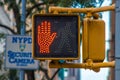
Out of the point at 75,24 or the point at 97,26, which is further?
the point at 97,26

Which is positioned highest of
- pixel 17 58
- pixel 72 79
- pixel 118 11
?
pixel 118 11

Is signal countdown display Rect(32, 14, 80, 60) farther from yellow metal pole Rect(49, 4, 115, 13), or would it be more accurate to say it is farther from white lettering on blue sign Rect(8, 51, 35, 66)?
white lettering on blue sign Rect(8, 51, 35, 66)

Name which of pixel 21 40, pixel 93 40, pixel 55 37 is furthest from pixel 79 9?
pixel 21 40

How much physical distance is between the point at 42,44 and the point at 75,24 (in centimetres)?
43

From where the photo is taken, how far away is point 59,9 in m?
6.16

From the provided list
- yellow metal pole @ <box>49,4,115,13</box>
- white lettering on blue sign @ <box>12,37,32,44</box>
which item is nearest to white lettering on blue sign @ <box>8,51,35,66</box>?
white lettering on blue sign @ <box>12,37,32,44</box>

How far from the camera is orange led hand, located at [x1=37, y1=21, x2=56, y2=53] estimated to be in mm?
5914

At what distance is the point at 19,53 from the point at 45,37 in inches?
327

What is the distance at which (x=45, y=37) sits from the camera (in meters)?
5.94

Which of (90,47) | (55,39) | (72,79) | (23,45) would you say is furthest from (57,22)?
(72,79)

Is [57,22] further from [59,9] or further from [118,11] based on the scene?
[118,11]

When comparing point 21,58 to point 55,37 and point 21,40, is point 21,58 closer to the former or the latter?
point 21,40

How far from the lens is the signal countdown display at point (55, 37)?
5895 mm

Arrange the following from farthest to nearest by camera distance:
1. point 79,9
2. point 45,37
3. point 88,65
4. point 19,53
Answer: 1. point 19,53
2. point 79,9
3. point 88,65
4. point 45,37
